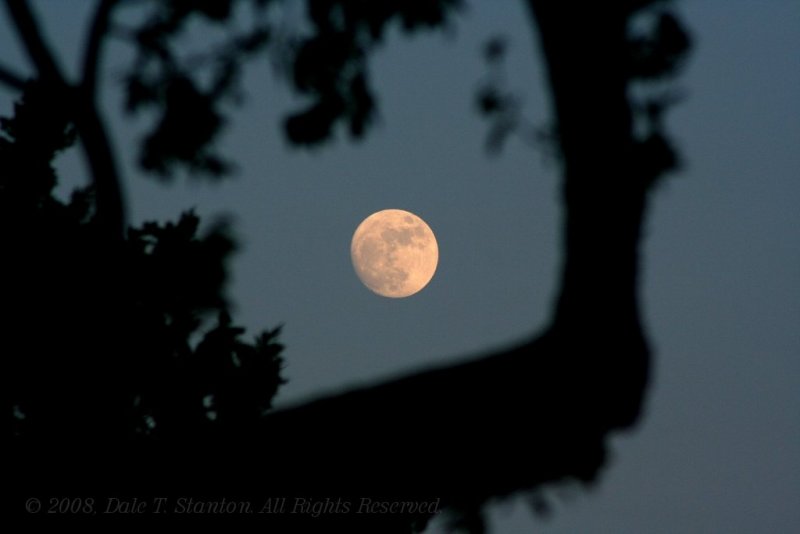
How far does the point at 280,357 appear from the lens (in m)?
5.40

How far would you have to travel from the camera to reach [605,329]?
2309 millimetres

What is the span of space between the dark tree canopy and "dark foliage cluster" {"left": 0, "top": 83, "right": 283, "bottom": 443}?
0.01 metres

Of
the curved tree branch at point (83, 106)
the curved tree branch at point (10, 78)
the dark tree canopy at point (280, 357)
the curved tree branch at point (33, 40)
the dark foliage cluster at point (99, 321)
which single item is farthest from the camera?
the curved tree branch at point (10, 78)

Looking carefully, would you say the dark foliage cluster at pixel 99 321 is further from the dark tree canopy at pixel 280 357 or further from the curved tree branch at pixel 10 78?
the curved tree branch at pixel 10 78

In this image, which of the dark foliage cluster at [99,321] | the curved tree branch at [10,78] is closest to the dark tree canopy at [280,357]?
the dark foliage cluster at [99,321]

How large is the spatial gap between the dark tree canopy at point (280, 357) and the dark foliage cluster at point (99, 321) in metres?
0.01

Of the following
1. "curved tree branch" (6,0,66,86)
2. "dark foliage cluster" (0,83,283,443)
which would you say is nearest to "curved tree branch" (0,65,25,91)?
"curved tree branch" (6,0,66,86)

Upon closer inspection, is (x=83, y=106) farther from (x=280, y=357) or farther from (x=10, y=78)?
(x=280, y=357)

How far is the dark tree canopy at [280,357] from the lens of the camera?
91.2 inches

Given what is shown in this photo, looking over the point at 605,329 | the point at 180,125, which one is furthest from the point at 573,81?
the point at 180,125

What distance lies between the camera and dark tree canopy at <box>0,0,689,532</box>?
232 centimetres

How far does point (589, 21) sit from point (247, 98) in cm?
796

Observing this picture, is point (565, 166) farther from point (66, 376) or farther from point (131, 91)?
point (131, 91)

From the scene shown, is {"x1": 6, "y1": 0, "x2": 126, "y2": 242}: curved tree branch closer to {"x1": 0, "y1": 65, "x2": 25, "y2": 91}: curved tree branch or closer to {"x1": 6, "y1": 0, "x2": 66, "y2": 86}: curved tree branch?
{"x1": 6, "y1": 0, "x2": 66, "y2": 86}: curved tree branch
